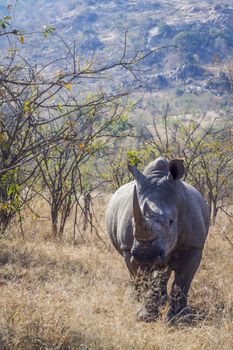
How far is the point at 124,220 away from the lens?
6.91 m

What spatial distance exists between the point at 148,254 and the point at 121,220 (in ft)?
5.02

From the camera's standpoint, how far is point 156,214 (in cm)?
596

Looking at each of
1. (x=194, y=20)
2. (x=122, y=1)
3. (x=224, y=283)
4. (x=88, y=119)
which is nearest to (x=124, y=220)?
(x=224, y=283)

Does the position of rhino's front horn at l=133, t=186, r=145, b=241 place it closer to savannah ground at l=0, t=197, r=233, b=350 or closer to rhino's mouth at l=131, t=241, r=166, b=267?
rhino's mouth at l=131, t=241, r=166, b=267

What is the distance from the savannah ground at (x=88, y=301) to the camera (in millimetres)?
4688

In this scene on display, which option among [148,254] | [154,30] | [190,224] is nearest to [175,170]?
[190,224]

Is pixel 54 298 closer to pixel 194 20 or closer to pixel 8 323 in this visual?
pixel 8 323

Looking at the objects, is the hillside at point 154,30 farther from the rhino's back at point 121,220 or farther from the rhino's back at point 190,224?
the rhino's back at point 190,224

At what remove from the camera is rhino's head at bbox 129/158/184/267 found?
221 inches

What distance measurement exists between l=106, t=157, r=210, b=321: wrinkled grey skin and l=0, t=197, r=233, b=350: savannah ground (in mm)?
313

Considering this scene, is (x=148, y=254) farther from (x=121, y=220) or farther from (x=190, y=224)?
(x=121, y=220)

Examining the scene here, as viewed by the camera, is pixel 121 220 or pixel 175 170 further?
pixel 121 220

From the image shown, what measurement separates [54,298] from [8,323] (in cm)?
68

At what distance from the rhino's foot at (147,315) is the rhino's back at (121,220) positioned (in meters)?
0.73
